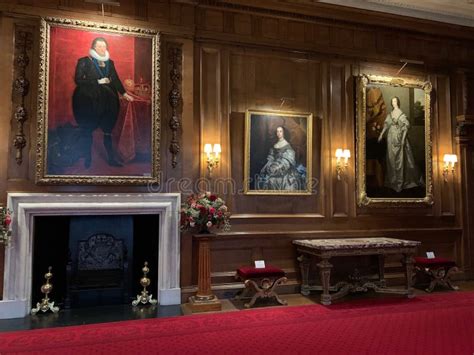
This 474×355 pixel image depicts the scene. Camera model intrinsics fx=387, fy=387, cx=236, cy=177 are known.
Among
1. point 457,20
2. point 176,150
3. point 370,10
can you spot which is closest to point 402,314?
point 176,150

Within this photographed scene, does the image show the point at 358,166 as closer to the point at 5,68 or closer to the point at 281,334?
the point at 281,334

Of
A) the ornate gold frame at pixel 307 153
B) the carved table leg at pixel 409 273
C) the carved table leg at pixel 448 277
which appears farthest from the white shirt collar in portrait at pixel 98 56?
the carved table leg at pixel 448 277

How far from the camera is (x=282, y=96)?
6605 millimetres

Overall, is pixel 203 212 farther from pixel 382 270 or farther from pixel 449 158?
pixel 449 158

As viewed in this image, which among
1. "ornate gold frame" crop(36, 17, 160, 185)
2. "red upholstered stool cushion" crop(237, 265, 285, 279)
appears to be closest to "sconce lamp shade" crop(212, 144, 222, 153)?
"ornate gold frame" crop(36, 17, 160, 185)

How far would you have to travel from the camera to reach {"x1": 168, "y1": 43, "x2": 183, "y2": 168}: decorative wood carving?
5.88 meters

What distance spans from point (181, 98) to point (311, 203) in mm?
2796

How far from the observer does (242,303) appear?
5809 mm

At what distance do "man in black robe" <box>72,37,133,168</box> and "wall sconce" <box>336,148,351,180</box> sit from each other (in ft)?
11.9

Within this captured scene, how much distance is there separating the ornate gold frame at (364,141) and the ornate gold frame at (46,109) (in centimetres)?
354

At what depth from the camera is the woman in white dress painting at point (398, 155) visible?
705cm

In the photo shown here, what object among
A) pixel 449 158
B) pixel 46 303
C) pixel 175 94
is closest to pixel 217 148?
pixel 175 94

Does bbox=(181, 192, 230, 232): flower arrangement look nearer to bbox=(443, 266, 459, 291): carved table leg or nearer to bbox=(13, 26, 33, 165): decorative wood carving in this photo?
bbox=(13, 26, 33, 165): decorative wood carving

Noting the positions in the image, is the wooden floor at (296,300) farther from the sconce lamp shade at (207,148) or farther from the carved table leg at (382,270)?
the sconce lamp shade at (207,148)
